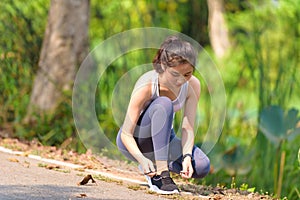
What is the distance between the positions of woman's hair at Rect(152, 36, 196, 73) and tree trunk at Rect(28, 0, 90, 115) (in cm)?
260

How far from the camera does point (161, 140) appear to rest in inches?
182

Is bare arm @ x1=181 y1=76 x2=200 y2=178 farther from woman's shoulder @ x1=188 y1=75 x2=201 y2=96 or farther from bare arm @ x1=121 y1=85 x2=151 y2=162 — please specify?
bare arm @ x1=121 y1=85 x2=151 y2=162

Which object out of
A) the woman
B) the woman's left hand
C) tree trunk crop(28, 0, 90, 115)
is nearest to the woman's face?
the woman

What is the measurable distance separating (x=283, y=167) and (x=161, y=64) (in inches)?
71.3

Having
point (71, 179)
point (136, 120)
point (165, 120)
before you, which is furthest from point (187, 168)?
point (71, 179)

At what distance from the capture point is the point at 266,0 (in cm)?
1321

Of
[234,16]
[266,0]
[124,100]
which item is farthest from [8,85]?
[234,16]

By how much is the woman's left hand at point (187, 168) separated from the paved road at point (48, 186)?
0.73 feet

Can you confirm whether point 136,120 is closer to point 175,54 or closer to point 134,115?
point 134,115

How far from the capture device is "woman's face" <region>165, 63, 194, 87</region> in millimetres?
4566

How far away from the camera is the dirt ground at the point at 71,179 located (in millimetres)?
4422

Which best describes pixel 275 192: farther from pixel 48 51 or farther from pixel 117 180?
pixel 48 51

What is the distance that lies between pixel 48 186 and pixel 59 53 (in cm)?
284

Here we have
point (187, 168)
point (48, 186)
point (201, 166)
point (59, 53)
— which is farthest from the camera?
point (59, 53)
